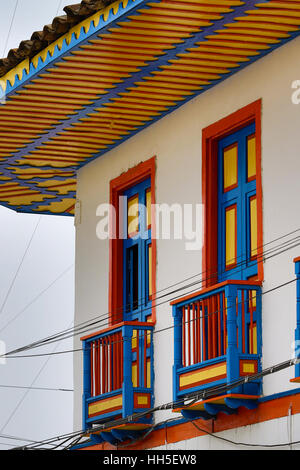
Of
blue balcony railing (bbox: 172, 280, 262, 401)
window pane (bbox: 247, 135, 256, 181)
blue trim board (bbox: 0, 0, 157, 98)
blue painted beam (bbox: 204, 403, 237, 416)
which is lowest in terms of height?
blue painted beam (bbox: 204, 403, 237, 416)

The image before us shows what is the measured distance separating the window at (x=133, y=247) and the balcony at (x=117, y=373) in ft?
1.59

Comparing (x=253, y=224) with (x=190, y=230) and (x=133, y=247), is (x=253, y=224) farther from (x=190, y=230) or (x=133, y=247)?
(x=133, y=247)

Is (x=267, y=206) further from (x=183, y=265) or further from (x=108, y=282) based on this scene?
(x=108, y=282)

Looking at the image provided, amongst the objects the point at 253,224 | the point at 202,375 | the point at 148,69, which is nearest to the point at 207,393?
the point at 202,375

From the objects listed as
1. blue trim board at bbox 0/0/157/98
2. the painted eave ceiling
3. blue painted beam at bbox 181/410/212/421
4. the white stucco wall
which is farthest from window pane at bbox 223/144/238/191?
blue painted beam at bbox 181/410/212/421

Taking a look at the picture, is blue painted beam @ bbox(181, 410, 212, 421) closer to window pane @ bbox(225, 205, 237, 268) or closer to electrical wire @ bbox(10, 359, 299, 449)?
electrical wire @ bbox(10, 359, 299, 449)

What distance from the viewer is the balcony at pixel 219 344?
12.2 m

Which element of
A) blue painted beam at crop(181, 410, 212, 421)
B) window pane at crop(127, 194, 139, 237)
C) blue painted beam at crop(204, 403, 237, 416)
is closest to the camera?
blue painted beam at crop(204, 403, 237, 416)

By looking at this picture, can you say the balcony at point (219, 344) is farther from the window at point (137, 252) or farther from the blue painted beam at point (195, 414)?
the window at point (137, 252)

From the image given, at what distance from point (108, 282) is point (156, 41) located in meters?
3.82

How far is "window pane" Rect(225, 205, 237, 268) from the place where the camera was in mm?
13414

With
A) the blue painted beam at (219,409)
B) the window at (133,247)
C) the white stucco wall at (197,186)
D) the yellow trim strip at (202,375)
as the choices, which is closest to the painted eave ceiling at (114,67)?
the white stucco wall at (197,186)

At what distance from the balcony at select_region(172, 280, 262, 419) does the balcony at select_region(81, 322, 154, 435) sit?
34.5 inches

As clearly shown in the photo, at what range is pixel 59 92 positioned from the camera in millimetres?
14156
